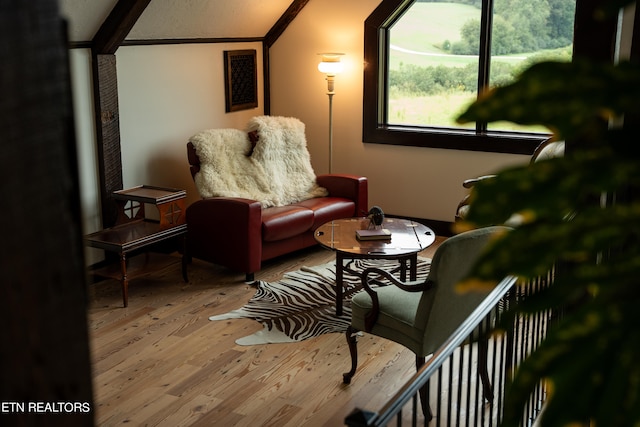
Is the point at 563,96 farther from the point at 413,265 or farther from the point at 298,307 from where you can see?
the point at 298,307

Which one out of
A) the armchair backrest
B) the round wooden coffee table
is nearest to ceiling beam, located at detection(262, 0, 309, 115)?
the round wooden coffee table

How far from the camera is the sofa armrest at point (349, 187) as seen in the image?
19.7 feet

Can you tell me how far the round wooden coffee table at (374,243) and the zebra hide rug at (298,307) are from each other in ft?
0.45

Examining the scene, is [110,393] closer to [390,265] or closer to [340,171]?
[390,265]

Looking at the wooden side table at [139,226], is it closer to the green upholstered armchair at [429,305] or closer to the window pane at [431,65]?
the green upholstered armchair at [429,305]

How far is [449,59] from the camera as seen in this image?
20.5 feet

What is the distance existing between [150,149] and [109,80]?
69cm

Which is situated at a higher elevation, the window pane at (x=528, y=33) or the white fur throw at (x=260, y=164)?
the window pane at (x=528, y=33)

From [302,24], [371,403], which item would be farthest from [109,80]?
[371,403]

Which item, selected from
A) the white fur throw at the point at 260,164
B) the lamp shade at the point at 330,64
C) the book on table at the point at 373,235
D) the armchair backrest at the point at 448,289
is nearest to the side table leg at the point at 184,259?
the white fur throw at the point at 260,164

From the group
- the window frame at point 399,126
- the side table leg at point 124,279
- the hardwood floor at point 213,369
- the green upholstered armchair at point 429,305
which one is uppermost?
the window frame at point 399,126

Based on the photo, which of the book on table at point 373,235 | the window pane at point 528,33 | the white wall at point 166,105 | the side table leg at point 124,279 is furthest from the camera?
the window pane at point 528,33

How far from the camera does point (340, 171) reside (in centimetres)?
685

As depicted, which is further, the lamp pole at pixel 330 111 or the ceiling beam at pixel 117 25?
the lamp pole at pixel 330 111
